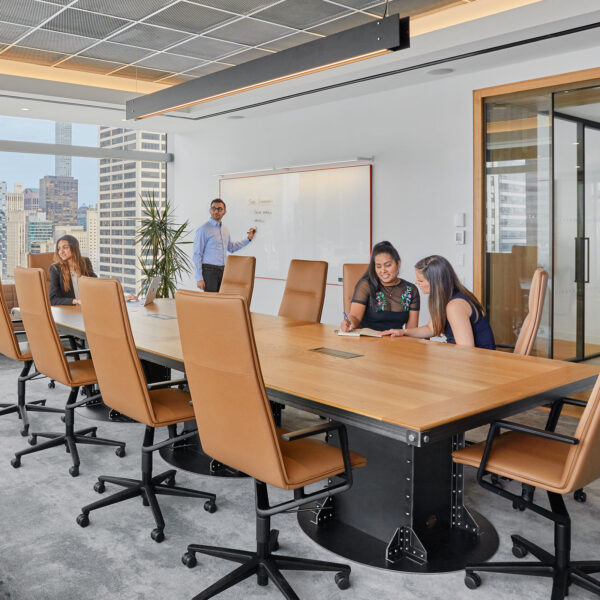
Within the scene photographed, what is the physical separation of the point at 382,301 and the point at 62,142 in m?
6.46

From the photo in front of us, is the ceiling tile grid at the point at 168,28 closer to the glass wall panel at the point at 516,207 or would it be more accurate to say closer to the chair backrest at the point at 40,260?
the glass wall panel at the point at 516,207

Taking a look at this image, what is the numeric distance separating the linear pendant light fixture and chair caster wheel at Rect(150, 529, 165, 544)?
2745 millimetres

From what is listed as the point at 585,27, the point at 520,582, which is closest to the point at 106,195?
the point at 585,27

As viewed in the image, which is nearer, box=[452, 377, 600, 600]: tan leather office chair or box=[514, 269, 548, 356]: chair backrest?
box=[452, 377, 600, 600]: tan leather office chair

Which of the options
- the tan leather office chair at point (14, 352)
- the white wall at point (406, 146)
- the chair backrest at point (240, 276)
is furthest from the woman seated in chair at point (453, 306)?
the tan leather office chair at point (14, 352)

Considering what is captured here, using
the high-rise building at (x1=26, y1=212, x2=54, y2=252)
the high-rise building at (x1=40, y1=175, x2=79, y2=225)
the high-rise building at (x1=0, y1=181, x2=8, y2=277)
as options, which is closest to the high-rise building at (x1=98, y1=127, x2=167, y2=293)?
the high-rise building at (x1=40, y1=175, x2=79, y2=225)

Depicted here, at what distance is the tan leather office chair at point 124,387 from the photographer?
10.0 ft

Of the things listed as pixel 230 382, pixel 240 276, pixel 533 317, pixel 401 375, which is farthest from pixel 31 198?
pixel 230 382

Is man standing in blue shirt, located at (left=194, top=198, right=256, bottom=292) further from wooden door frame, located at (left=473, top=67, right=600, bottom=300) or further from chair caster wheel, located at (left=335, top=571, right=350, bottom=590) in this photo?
chair caster wheel, located at (left=335, top=571, right=350, bottom=590)

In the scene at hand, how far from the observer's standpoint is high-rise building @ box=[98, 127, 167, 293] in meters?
9.95

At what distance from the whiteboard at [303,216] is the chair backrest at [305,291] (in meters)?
1.67

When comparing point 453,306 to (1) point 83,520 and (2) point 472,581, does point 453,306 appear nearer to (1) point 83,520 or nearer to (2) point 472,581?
(2) point 472,581

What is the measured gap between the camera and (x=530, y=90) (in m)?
5.57

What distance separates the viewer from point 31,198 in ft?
30.9
